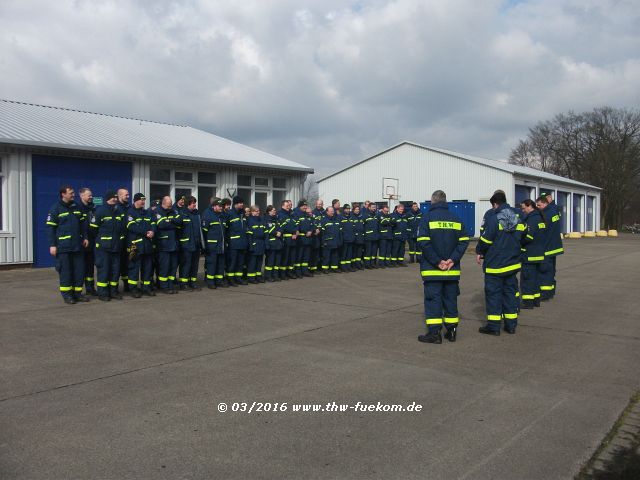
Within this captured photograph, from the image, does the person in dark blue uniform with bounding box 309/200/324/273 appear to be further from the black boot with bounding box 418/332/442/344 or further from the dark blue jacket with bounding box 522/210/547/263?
the black boot with bounding box 418/332/442/344

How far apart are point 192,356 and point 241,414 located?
204 centimetres

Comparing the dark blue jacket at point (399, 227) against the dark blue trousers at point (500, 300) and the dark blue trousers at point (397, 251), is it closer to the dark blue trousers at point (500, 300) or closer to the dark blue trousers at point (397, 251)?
the dark blue trousers at point (397, 251)

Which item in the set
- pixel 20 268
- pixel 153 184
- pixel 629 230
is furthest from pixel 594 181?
pixel 20 268

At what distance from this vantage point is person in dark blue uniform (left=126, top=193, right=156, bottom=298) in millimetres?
10867

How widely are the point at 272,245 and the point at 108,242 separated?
160 inches

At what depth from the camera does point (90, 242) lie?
34.7 feet

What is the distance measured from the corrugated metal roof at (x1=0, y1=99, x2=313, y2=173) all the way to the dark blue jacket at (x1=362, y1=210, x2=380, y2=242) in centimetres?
581

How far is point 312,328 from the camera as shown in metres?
8.40

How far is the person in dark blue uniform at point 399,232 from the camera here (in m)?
17.8

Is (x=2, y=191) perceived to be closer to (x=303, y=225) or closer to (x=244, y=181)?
(x=303, y=225)

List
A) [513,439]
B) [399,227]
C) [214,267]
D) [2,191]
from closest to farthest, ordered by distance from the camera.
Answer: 1. [513,439]
2. [214,267]
3. [2,191]
4. [399,227]

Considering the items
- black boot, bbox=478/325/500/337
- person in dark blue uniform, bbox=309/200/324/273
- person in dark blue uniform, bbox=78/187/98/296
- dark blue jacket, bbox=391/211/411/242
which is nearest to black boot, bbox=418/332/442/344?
black boot, bbox=478/325/500/337

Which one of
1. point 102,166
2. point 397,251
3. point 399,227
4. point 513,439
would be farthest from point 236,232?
point 513,439

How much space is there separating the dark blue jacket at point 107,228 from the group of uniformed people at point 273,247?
0.02m
